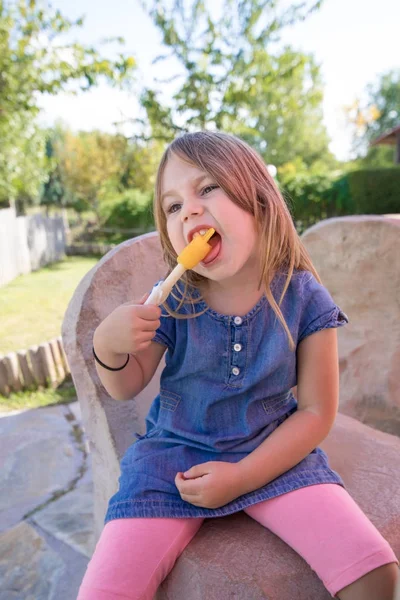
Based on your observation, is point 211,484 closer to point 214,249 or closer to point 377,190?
point 214,249

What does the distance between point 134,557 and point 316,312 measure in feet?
2.29

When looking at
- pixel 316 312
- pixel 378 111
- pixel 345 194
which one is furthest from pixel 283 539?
pixel 378 111

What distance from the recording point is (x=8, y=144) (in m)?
10.5

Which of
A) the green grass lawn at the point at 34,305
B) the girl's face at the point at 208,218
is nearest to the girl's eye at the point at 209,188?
the girl's face at the point at 208,218

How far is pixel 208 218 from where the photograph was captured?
45.2 inches

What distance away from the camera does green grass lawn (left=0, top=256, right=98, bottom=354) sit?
214 inches

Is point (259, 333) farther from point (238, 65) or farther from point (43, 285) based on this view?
point (238, 65)

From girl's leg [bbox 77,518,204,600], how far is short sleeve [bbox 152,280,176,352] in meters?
0.43

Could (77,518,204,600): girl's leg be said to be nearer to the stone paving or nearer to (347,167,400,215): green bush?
the stone paving

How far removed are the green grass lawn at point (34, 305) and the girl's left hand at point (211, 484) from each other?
424 centimetres

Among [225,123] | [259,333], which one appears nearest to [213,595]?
[259,333]

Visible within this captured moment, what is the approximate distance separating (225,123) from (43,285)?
5.24m

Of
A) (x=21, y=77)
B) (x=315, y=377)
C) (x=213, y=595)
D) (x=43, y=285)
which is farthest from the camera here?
(x=43, y=285)

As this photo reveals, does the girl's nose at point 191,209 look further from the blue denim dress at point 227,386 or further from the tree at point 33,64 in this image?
the tree at point 33,64
